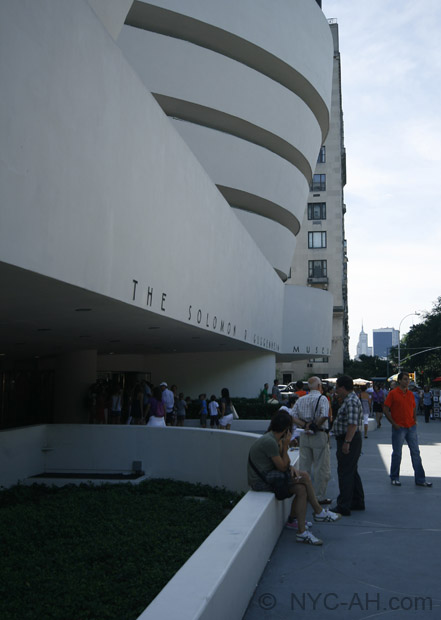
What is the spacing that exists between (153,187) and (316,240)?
54.0 meters

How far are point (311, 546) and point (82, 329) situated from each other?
7.68 m

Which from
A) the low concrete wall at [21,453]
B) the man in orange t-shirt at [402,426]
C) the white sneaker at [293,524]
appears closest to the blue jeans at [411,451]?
the man in orange t-shirt at [402,426]

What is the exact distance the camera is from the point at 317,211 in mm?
62062

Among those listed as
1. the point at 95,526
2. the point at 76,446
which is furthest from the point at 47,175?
the point at 76,446

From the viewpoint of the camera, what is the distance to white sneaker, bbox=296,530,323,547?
19.1 feet

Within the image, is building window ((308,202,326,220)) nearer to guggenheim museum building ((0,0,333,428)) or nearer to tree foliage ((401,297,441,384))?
tree foliage ((401,297,441,384))

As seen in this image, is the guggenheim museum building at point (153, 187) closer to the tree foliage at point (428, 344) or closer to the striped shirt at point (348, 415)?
the striped shirt at point (348, 415)

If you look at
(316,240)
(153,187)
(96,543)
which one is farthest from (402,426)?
(316,240)

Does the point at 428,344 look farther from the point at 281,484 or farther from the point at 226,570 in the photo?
the point at 226,570

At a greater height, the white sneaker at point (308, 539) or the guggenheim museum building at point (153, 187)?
the guggenheim museum building at point (153, 187)

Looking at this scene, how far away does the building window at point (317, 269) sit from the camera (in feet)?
202

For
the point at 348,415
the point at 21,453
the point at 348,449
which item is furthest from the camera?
the point at 21,453

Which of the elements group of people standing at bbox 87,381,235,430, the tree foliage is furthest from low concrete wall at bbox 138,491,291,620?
the tree foliage

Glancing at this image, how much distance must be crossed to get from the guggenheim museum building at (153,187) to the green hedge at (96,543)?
3.31 meters
